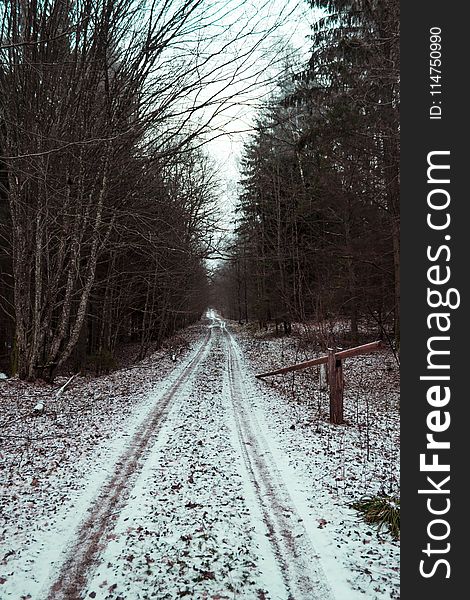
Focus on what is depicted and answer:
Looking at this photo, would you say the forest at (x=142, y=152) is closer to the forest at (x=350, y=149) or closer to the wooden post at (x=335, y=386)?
the forest at (x=350, y=149)

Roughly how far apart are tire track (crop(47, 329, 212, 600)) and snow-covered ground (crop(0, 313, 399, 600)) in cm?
2

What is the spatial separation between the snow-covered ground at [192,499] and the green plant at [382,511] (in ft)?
0.47

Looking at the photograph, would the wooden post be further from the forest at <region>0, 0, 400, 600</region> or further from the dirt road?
the dirt road

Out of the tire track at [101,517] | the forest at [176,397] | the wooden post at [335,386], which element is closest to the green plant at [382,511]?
the forest at [176,397]

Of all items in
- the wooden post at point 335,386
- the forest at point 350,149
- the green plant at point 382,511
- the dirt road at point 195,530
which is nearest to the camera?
the dirt road at point 195,530

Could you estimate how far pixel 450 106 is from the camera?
3012 mm

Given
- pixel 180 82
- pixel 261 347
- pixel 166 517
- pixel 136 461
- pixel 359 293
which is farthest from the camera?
pixel 261 347

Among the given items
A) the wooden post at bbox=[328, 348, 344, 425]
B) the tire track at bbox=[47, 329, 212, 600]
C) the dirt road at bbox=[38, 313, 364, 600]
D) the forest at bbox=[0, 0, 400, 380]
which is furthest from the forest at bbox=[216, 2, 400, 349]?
the tire track at bbox=[47, 329, 212, 600]

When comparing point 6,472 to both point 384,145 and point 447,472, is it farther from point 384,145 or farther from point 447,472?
point 384,145

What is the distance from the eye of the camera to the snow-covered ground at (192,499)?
3.75 metres

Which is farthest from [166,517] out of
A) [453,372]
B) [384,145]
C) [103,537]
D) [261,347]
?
[261,347]

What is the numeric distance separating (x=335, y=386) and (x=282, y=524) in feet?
14.7

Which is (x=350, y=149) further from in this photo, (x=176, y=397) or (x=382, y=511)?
(x=382, y=511)

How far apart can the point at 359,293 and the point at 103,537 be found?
14.0 metres
